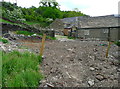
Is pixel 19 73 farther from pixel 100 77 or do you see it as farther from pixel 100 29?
pixel 100 29

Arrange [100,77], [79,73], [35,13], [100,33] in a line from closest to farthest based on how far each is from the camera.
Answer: [100,77] < [79,73] < [100,33] < [35,13]

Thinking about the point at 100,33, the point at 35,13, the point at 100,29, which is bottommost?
the point at 100,33

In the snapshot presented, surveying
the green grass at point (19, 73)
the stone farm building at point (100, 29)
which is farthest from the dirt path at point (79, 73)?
the stone farm building at point (100, 29)

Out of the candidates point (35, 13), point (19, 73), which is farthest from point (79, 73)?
A: point (35, 13)

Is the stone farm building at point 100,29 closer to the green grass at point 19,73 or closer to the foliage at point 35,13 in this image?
the foliage at point 35,13

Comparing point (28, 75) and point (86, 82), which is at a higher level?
point (28, 75)

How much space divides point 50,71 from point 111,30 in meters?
16.7

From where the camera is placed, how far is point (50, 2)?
58969 mm

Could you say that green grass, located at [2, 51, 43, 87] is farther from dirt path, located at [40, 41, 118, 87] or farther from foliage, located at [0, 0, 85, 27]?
foliage, located at [0, 0, 85, 27]

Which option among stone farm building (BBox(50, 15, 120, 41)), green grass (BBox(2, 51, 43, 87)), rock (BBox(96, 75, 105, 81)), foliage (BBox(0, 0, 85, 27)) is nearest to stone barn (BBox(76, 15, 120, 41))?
stone farm building (BBox(50, 15, 120, 41))

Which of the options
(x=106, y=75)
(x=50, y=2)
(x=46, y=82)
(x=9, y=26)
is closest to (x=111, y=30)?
(x=9, y=26)

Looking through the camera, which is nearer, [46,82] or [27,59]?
[46,82]

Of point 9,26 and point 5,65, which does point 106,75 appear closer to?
point 5,65

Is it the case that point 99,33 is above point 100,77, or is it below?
above
